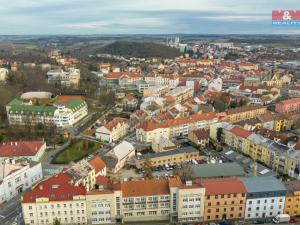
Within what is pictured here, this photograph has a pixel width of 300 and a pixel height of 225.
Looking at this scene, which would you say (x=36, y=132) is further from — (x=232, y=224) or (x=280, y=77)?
(x=280, y=77)

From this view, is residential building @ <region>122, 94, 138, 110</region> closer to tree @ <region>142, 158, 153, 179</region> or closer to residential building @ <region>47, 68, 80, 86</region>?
residential building @ <region>47, 68, 80, 86</region>

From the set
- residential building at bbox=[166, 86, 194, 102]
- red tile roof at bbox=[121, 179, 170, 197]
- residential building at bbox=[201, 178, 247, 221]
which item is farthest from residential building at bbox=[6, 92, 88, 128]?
residential building at bbox=[201, 178, 247, 221]

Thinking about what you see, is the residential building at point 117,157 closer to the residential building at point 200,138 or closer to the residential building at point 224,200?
the residential building at point 200,138

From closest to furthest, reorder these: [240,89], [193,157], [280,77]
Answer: [193,157] < [240,89] < [280,77]

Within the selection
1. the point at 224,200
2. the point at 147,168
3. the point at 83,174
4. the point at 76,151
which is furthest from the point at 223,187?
the point at 76,151

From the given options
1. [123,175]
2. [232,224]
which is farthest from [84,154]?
[232,224]
